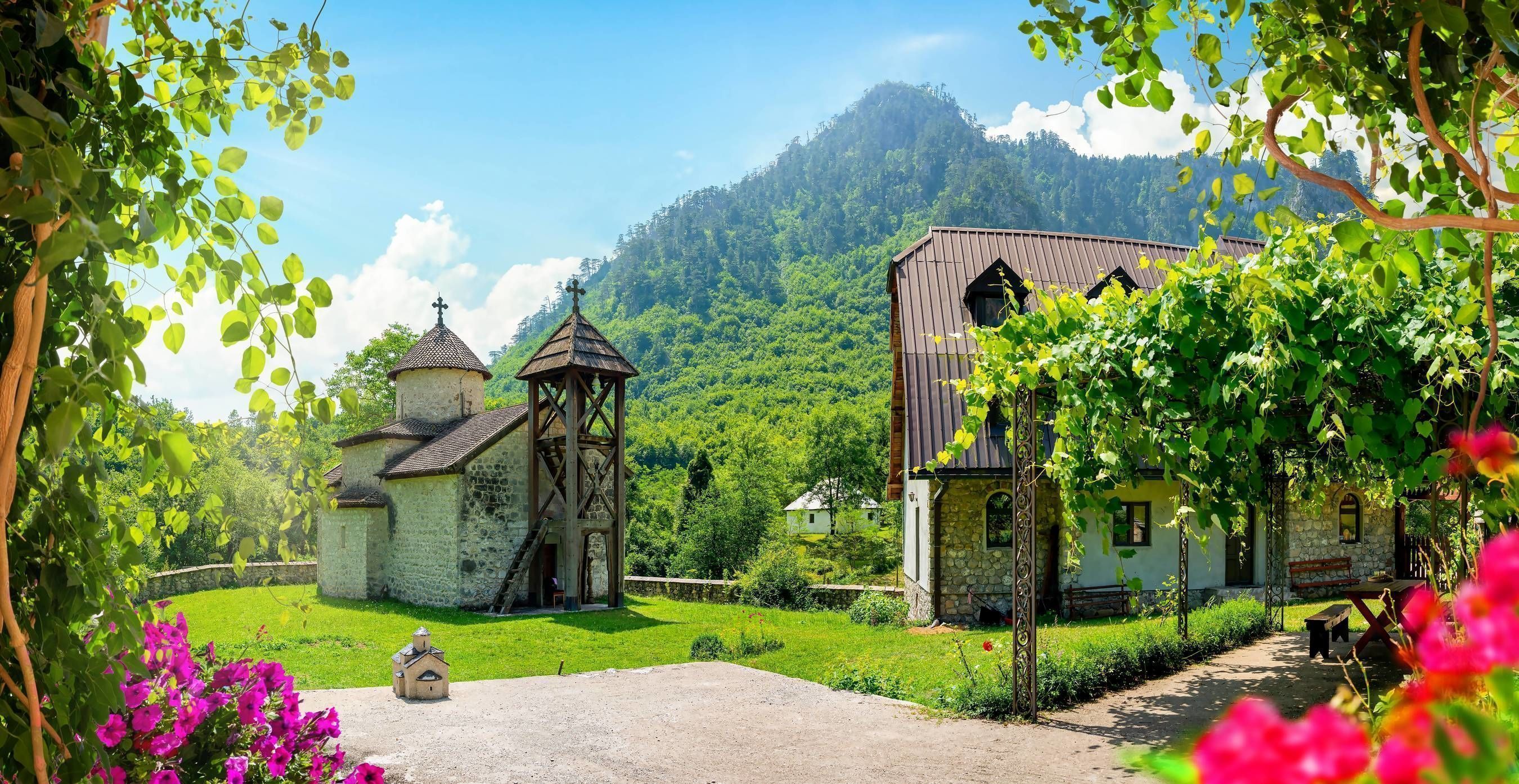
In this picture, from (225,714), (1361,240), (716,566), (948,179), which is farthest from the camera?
(948,179)

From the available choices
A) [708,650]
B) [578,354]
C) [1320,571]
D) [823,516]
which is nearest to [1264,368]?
[708,650]

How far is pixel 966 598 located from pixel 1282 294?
36.6 feet

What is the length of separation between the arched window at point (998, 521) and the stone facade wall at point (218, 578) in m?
17.9

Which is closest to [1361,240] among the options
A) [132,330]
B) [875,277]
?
[132,330]

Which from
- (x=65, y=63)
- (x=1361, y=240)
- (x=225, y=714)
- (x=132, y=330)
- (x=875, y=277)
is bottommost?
(x=225, y=714)

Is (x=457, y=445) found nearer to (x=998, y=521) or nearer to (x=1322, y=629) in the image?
(x=998, y=521)

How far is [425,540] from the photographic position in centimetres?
2145

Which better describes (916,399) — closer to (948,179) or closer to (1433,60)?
(1433,60)

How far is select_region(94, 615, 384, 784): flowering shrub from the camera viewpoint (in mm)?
3549

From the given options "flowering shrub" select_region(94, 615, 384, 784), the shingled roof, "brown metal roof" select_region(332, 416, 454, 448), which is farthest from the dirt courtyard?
the shingled roof

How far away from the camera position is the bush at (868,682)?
9.61 meters

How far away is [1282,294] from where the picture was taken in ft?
18.1

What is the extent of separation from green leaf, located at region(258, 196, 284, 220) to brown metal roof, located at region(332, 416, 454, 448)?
23221 mm

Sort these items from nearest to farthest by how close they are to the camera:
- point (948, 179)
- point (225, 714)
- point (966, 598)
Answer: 1. point (225, 714)
2. point (966, 598)
3. point (948, 179)
